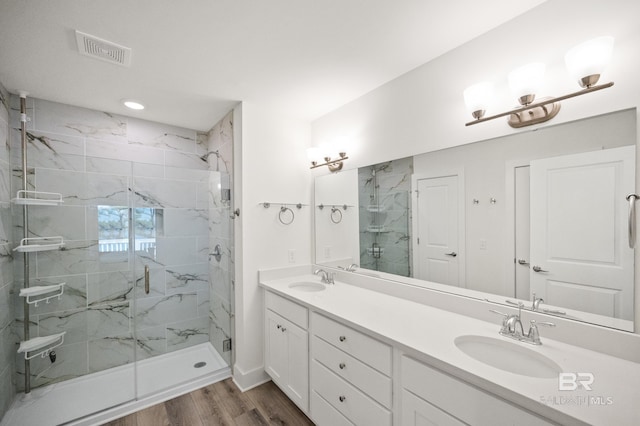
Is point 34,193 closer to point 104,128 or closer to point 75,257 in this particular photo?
point 75,257

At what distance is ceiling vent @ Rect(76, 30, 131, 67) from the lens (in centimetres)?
145

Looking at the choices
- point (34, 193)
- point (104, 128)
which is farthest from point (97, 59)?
point (34, 193)

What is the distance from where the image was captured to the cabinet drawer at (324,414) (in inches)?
59.1

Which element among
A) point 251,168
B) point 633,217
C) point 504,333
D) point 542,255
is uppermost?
point 251,168

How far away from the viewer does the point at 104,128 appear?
8.25ft

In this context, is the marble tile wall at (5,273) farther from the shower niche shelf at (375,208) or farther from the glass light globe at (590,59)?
the glass light globe at (590,59)

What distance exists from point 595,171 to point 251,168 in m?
2.16

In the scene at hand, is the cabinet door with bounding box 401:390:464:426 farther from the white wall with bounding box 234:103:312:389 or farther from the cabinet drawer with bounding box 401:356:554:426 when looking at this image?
the white wall with bounding box 234:103:312:389

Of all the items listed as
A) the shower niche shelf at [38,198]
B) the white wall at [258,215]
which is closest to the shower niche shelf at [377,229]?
the white wall at [258,215]

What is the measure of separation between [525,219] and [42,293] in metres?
3.40

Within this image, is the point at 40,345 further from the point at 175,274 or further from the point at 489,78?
the point at 489,78

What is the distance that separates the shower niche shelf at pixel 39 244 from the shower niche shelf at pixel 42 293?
0.30 metres

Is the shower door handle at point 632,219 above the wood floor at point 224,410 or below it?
above

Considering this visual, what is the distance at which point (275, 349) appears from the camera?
6.97 ft
